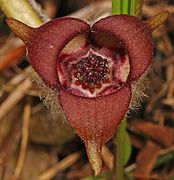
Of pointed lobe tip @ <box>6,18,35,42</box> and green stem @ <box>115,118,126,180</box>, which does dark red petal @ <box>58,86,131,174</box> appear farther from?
green stem @ <box>115,118,126,180</box>

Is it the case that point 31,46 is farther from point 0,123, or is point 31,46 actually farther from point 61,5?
point 61,5

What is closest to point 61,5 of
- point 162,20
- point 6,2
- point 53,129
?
point 53,129

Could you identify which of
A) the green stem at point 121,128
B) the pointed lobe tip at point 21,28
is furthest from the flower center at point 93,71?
the pointed lobe tip at point 21,28

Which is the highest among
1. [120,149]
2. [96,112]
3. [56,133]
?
[96,112]

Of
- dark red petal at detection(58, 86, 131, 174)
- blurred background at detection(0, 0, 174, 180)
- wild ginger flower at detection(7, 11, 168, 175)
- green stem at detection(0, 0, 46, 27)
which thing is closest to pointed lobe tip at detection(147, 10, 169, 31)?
wild ginger flower at detection(7, 11, 168, 175)

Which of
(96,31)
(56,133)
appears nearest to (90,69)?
(96,31)

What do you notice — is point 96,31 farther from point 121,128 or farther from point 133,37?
point 121,128
